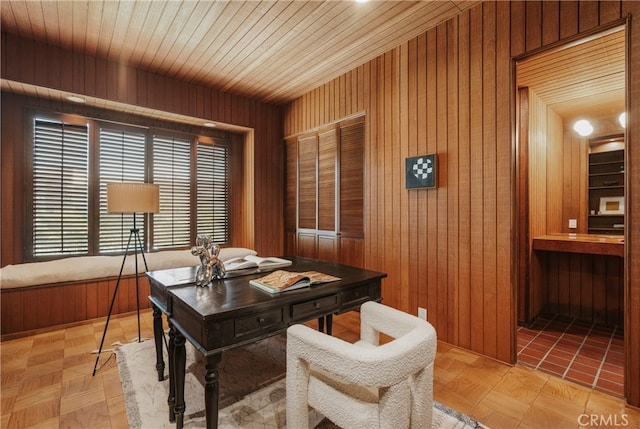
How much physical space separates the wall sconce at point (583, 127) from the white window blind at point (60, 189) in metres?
6.08

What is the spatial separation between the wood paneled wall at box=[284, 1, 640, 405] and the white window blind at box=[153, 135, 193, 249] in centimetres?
264

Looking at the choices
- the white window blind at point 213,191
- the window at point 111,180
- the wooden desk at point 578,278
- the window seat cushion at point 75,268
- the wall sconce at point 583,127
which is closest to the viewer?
the window seat cushion at point 75,268

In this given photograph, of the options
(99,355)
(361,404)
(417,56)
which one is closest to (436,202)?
(417,56)

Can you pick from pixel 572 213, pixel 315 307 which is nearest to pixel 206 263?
pixel 315 307

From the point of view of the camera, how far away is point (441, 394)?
198 cm

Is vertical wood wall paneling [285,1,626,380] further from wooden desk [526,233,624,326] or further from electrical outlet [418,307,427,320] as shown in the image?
wooden desk [526,233,624,326]

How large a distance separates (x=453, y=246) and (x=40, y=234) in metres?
4.35

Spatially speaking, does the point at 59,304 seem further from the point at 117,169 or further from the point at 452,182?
the point at 452,182

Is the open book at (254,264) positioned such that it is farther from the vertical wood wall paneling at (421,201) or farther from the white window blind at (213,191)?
the white window blind at (213,191)

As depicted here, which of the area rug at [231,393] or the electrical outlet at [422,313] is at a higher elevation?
the electrical outlet at [422,313]

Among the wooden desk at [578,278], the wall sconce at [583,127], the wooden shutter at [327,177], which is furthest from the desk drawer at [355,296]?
the wall sconce at [583,127]

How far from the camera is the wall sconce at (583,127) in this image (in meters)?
3.73

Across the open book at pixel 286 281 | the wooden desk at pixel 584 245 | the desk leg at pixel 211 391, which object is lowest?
the desk leg at pixel 211 391

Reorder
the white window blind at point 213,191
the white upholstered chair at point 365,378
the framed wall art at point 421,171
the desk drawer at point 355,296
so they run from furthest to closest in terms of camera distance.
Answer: the white window blind at point 213,191
the framed wall art at point 421,171
the desk drawer at point 355,296
the white upholstered chair at point 365,378
